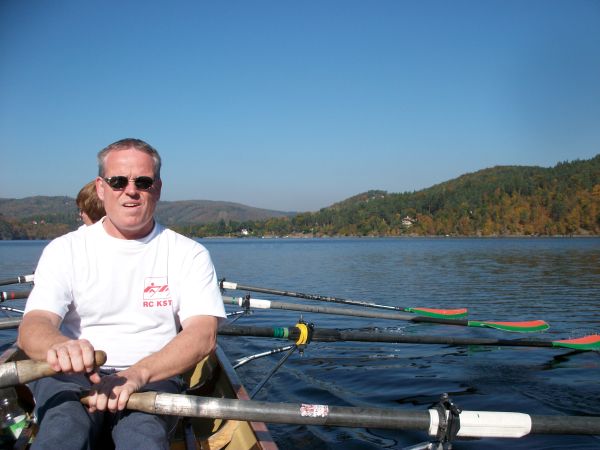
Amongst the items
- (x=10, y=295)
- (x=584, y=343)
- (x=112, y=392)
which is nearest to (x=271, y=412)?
(x=112, y=392)

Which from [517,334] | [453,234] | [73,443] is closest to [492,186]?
[453,234]

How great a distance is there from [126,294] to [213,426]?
1667mm

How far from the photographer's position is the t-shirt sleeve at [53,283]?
2.94m

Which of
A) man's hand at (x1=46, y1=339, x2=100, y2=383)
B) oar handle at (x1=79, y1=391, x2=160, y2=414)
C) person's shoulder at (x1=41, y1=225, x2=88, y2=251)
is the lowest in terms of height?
oar handle at (x1=79, y1=391, x2=160, y2=414)

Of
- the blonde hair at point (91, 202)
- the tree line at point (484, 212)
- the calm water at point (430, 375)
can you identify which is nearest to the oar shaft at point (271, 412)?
the blonde hair at point (91, 202)

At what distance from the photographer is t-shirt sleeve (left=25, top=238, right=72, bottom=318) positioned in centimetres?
294

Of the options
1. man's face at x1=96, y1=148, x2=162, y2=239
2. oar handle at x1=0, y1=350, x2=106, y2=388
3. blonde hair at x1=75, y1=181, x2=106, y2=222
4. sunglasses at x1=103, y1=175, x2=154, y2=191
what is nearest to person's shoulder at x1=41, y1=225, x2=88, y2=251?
man's face at x1=96, y1=148, x2=162, y2=239

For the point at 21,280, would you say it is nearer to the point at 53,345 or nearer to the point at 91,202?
the point at 91,202

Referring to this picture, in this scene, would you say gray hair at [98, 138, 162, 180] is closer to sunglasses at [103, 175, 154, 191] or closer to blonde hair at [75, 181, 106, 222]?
sunglasses at [103, 175, 154, 191]

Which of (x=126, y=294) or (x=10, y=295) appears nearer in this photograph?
(x=126, y=294)

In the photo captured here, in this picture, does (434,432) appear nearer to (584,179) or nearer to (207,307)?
(207,307)

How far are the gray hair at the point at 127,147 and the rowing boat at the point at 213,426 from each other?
1.81 m

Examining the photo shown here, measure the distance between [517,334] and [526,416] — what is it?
9.46m

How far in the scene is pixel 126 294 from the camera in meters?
3.06
